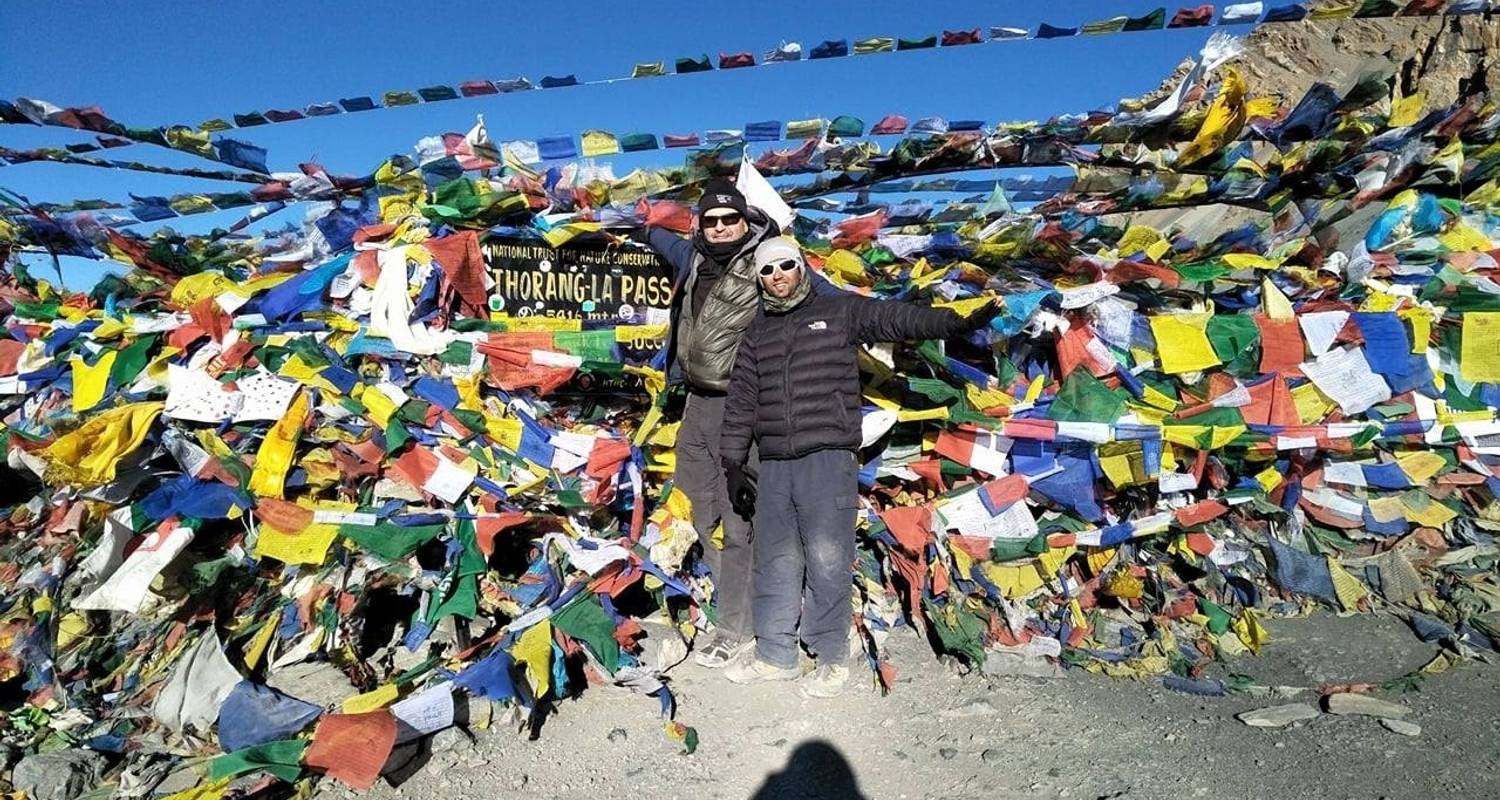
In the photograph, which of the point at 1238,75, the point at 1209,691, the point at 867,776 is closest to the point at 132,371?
the point at 867,776

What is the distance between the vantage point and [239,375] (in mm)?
4734

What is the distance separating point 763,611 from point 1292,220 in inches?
167

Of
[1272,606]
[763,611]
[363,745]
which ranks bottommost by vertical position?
[1272,606]

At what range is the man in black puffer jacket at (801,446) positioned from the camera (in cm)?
414

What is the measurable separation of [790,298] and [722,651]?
1.80 m

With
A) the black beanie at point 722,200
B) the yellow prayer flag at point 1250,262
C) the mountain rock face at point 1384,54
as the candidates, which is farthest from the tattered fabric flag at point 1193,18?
the mountain rock face at point 1384,54

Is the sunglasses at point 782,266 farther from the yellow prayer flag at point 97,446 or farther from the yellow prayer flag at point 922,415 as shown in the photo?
the yellow prayer flag at point 97,446

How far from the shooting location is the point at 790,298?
13.7 feet

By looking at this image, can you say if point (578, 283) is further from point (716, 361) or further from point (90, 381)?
point (90, 381)

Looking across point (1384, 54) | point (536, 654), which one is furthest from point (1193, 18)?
point (1384, 54)

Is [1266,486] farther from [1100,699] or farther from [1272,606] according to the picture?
[1100,699]

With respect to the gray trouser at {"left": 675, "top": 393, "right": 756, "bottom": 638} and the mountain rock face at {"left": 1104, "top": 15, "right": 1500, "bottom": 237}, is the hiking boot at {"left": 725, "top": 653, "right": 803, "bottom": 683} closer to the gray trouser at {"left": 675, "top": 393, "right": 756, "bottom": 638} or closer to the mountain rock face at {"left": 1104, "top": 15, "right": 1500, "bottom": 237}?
the gray trouser at {"left": 675, "top": 393, "right": 756, "bottom": 638}

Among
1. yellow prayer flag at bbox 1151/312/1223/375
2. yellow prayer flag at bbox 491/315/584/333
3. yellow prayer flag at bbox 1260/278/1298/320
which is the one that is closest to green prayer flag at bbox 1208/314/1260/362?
yellow prayer flag at bbox 1151/312/1223/375

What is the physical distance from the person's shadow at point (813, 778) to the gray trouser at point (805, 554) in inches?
23.0
